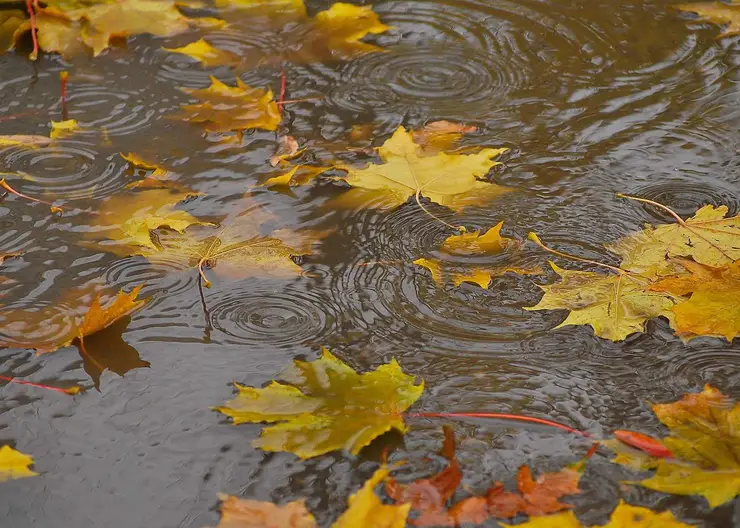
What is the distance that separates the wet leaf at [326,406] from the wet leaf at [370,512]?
9cm

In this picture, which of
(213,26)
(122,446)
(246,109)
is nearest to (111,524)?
(122,446)

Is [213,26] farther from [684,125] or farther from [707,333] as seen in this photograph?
[707,333]

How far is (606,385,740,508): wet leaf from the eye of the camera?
4.02 feet

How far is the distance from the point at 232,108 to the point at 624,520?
155cm

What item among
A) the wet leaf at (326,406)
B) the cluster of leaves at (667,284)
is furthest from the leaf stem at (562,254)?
the wet leaf at (326,406)

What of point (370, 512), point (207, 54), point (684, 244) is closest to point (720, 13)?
point (684, 244)

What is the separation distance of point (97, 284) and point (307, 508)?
720 millimetres

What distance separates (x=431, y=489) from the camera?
127cm

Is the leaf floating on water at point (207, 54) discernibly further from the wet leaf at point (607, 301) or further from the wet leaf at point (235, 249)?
the wet leaf at point (607, 301)

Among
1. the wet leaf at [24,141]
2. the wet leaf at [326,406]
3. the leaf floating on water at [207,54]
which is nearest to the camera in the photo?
the wet leaf at [326,406]

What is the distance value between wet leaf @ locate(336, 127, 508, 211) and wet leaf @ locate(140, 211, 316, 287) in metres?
0.20

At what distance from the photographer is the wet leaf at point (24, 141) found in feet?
7.14

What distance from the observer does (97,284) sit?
5.62ft

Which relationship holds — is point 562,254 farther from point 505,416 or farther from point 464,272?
point 505,416
